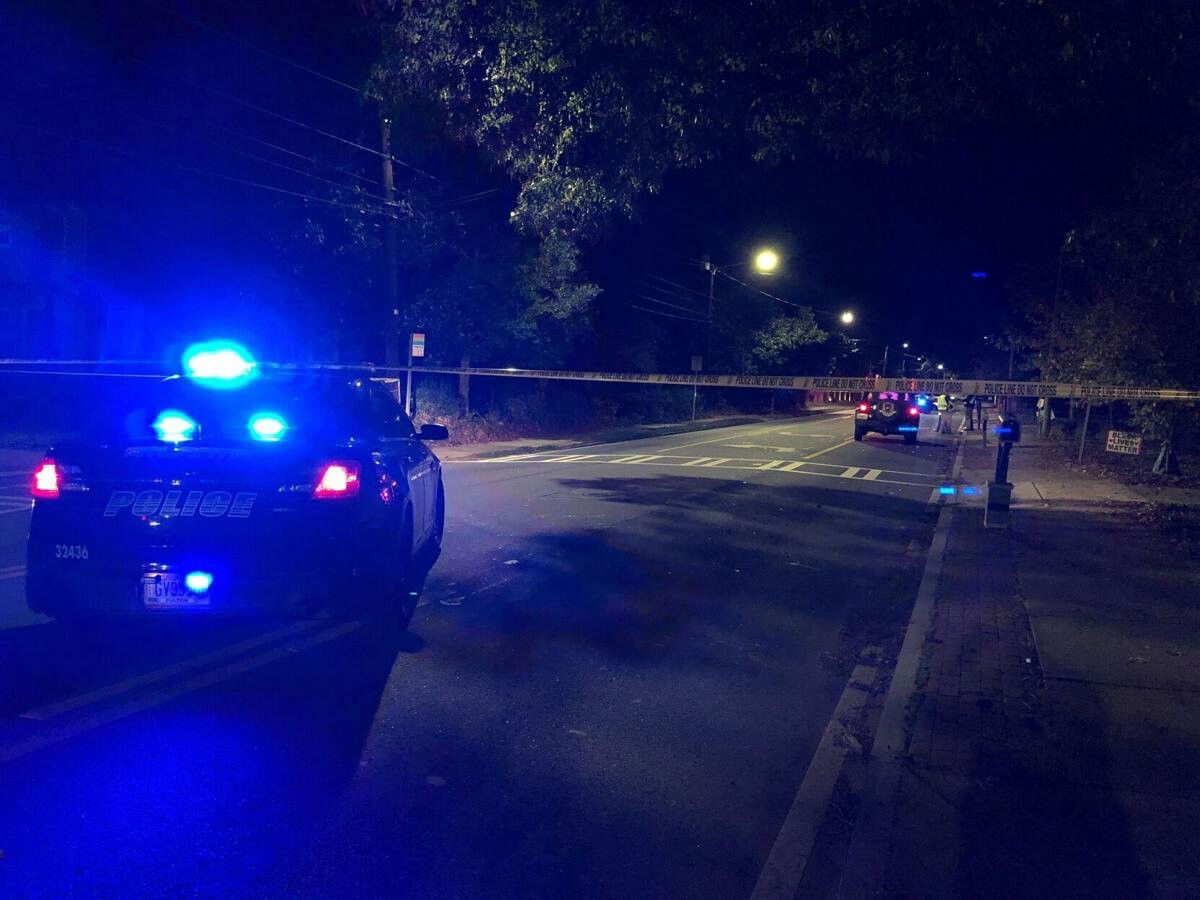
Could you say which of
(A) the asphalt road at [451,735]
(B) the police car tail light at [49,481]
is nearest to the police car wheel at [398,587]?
(A) the asphalt road at [451,735]

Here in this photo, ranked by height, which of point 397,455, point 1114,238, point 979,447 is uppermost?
point 1114,238

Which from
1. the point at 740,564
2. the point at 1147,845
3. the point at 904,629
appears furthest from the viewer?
the point at 740,564

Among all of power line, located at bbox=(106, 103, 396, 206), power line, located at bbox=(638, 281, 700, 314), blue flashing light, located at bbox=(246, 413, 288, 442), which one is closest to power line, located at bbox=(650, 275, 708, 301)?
power line, located at bbox=(638, 281, 700, 314)

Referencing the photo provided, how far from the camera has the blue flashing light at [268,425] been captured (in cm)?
600

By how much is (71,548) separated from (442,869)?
3.43 metres

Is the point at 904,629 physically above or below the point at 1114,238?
below

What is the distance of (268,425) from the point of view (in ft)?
20.1

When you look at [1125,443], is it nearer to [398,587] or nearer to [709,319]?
[398,587]

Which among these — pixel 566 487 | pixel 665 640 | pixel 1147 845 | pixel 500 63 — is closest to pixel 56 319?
pixel 566 487

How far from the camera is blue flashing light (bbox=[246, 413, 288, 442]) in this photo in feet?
19.7

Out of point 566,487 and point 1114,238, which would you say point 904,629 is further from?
point 1114,238

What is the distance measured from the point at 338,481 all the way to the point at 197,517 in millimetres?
840

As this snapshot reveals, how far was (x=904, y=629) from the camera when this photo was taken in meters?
7.94

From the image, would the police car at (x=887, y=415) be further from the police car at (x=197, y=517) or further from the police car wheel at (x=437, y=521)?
the police car at (x=197, y=517)
